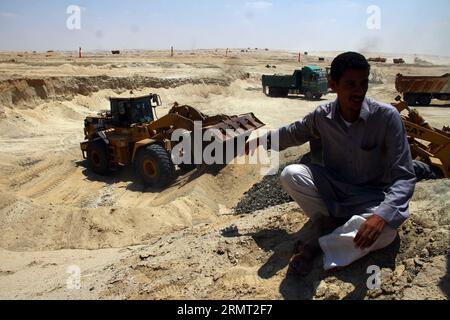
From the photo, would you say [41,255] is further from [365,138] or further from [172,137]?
[365,138]

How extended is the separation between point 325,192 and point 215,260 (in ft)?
4.06

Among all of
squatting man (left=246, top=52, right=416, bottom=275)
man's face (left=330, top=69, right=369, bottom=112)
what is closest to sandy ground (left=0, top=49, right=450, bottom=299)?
squatting man (left=246, top=52, right=416, bottom=275)

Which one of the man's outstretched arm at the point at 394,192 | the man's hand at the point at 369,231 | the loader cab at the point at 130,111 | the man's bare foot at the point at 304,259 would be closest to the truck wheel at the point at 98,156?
the loader cab at the point at 130,111

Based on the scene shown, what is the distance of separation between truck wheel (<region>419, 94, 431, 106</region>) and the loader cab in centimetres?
1521

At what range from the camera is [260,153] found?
34.1 feet

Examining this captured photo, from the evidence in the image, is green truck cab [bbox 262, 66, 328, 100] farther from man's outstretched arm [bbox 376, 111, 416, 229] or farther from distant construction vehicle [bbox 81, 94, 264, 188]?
man's outstretched arm [bbox 376, 111, 416, 229]

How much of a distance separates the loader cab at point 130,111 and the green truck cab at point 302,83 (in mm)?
14949

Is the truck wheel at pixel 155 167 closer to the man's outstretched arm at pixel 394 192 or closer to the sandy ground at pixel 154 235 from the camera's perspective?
the sandy ground at pixel 154 235

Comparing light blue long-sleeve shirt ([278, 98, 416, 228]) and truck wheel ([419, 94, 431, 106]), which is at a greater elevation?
truck wheel ([419, 94, 431, 106])

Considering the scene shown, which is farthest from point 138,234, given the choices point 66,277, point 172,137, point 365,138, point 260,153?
point 365,138

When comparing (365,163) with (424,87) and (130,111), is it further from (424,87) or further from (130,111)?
(424,87)

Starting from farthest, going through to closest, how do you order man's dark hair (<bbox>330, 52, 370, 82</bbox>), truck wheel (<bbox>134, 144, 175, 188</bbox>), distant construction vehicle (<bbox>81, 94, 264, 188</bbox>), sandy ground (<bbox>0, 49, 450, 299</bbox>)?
distant construction vehicle (<bbox>81, 94, 264, 188</bbox>) → truck wheel (<bbox>134, 144, 175, 188</bbox>) → sandy ground (<bbox>0, 49, 450, 299</bbox>) → man's dark hair (<bbox>330, 52, 370, 82</bbox>)

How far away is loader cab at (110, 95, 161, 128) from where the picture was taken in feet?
34.5

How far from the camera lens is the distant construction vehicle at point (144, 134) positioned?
9609 millimetres
